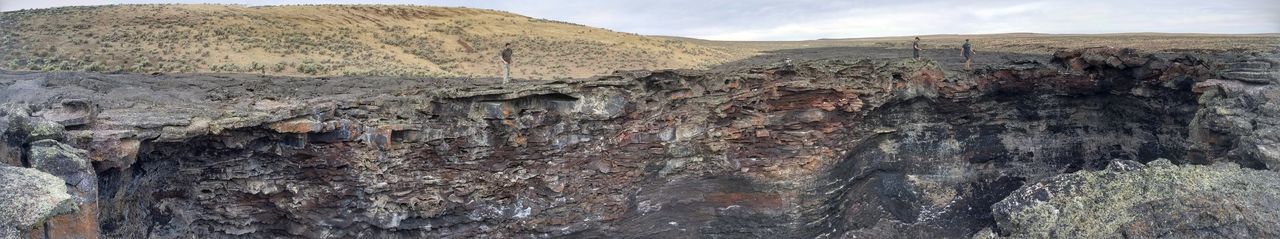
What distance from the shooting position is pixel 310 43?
35.6 metres

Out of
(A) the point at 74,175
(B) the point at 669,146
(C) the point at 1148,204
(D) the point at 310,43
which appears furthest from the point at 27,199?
(D) the point at 310,43

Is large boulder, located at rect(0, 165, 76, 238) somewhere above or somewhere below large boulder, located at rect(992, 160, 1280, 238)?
above

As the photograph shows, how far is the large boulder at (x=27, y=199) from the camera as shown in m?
5.95

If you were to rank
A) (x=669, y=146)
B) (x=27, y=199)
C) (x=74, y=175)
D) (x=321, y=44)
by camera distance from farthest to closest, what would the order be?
(x=321, y=44) < (x=669, y=146) < (x=74, y=175) < (x=27, y=199)

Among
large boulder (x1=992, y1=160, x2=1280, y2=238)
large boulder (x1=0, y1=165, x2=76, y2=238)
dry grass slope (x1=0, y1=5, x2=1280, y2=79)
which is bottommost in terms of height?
large boulder (x1=992, y1=160, x2=1280, y2=238)

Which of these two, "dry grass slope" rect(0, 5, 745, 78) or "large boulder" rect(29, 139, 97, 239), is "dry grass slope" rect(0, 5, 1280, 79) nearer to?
"dry grass slope" rect(0, 5, 745, 78)

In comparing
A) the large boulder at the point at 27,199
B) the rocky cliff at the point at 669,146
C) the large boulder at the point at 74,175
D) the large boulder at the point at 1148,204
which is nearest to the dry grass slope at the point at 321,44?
the rocky cliff at the point at 669,146

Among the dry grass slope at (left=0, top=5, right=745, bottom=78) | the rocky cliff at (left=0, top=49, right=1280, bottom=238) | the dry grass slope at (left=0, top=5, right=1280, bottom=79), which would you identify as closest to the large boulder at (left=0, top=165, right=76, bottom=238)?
the rocky cliff at (left=0, top=49, right=1280, bottom=238)

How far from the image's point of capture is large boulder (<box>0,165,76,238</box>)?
5949mm

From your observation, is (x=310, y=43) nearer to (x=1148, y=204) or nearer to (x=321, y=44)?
(x=321, y=44)

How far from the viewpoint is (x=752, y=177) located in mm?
11906

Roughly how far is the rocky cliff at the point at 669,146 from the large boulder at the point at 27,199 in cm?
116

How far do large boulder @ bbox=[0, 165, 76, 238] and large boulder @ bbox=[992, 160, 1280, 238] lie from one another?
1111 cm

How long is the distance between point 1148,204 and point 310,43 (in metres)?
35.5
